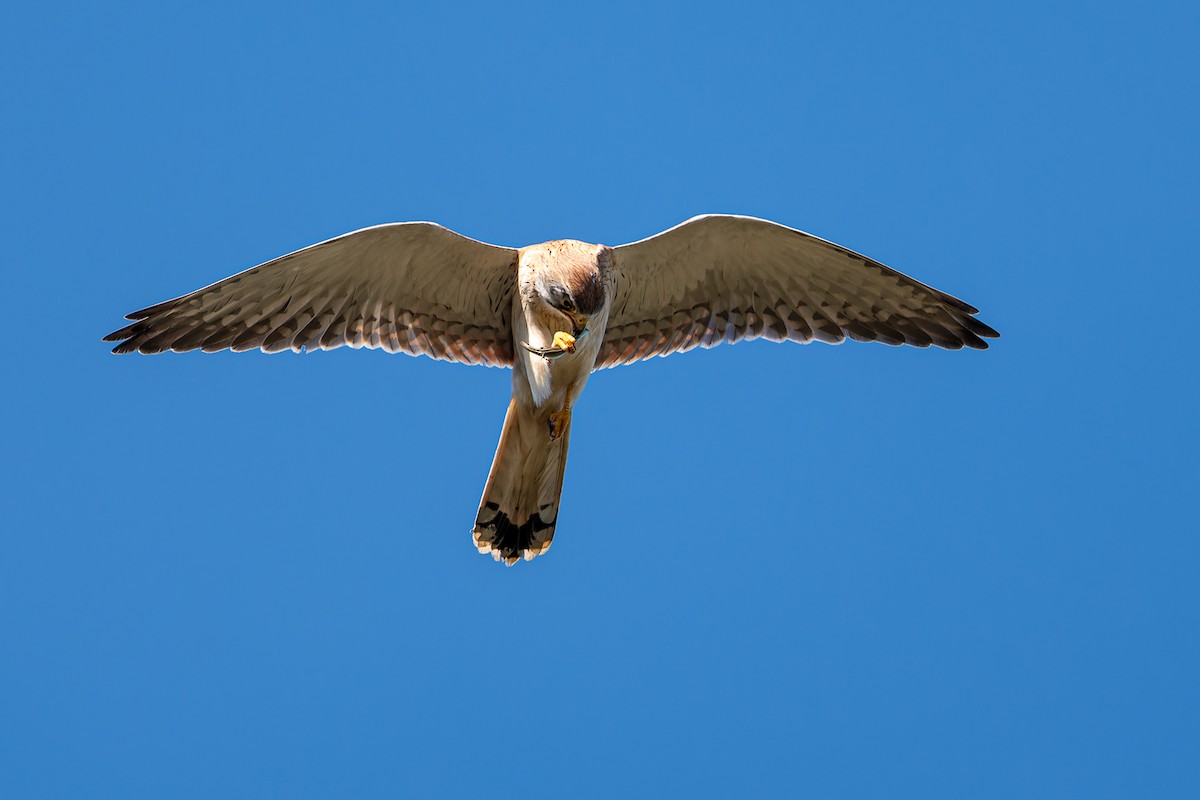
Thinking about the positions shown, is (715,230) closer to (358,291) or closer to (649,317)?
(649,317)

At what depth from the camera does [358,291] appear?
28.1 feet

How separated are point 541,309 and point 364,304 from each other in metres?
1.30

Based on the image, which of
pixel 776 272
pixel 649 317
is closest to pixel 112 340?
pixel 649 317

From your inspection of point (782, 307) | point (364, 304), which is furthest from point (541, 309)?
point (782, 307)

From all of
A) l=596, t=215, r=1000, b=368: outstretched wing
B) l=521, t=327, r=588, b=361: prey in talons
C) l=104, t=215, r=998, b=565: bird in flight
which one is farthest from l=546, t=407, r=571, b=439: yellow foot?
l=596, t=215, r=1000, b=368: outstretched wing

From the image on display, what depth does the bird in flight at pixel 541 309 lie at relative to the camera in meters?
8.12

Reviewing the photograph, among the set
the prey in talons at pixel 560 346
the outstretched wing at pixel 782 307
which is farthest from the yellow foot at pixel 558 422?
the outstretched wing at pixel 782 307

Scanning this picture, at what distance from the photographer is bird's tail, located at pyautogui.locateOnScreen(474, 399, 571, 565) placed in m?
8.52

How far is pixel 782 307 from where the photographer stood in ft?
29.6

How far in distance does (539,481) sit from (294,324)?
1.83 m

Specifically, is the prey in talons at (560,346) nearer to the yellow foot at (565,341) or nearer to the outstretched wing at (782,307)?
the yellow foot at (565,341)

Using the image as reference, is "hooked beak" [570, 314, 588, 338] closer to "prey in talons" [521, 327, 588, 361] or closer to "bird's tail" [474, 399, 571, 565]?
"prey in talons" [521, 327, 588, 361]

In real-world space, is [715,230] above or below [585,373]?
above

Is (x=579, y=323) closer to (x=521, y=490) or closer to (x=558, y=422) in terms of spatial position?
(x=558, y=422)
